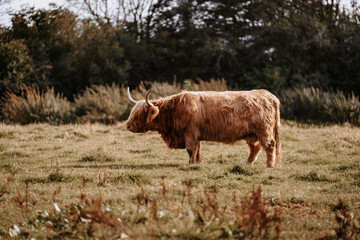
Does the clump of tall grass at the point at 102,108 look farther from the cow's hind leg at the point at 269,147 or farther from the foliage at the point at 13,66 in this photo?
the cow's hind leg at the point at 269,147

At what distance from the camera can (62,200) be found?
4.69 meters

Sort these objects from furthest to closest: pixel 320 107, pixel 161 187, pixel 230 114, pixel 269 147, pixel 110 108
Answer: pixel 320 107
pixel 110 108
pixel 230 114
pixel 269 147
pixel 161 187

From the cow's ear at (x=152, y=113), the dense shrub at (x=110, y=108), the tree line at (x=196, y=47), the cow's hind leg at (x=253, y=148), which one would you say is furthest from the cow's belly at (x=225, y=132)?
the tree line at (x=196, y=47)

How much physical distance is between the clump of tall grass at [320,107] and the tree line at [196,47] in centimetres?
264

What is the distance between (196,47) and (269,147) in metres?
15.6

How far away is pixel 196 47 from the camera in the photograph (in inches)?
851

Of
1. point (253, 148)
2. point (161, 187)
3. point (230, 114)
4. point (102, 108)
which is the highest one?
point (230, 114)

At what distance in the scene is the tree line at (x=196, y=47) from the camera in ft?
60.4

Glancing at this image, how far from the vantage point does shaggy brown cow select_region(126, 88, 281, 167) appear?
6.75 meters

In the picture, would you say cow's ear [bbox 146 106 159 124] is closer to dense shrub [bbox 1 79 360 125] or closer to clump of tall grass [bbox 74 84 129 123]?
dense shrub [bbox 1 79 360 125]

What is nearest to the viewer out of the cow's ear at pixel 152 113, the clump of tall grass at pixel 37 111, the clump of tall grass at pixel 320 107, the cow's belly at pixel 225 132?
the cow's belly at pixel 225 132

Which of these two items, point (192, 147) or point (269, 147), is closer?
point (269, 147)

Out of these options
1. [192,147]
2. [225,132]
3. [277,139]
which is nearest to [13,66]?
[192,147]

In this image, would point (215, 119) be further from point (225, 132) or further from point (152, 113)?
point (152, 113)
